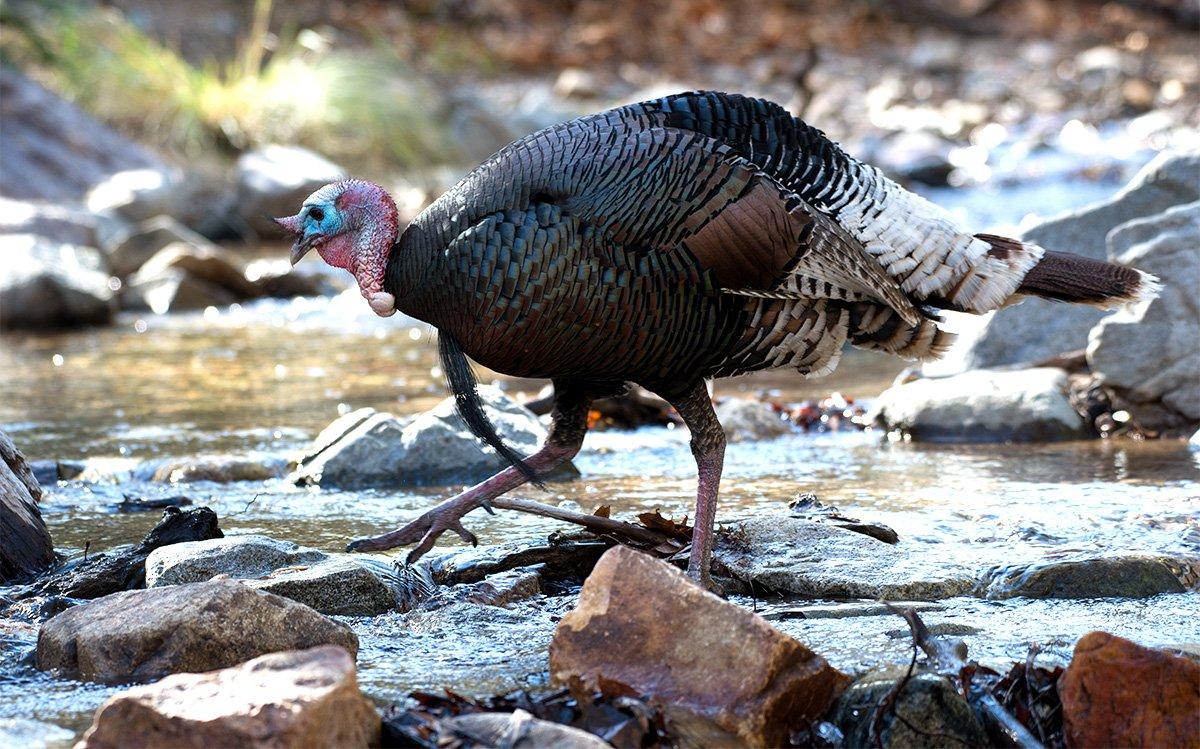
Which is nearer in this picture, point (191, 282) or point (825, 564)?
point (825, 564)

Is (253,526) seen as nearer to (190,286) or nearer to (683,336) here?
(683,336)

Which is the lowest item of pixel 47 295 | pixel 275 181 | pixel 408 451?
pixel 408 451

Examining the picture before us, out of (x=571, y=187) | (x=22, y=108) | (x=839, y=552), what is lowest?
(x=839, y=552)

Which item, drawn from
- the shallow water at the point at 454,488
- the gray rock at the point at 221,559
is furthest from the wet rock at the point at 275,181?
the gray rock at the point at 221,559

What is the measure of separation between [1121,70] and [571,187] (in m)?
16.2

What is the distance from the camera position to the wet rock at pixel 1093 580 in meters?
4.18

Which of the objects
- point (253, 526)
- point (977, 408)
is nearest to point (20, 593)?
point (253, 526)

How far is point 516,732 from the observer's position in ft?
10.0

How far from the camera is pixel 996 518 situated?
501 centimetres

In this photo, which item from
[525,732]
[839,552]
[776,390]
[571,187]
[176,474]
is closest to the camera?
[525,732]

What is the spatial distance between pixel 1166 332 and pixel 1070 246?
105 centimetres

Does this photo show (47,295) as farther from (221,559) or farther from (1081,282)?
(1081,282)

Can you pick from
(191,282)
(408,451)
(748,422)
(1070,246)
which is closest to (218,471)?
(408,451)

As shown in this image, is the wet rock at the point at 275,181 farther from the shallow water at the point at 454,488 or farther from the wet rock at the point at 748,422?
the wet rock at the point at 748,422
